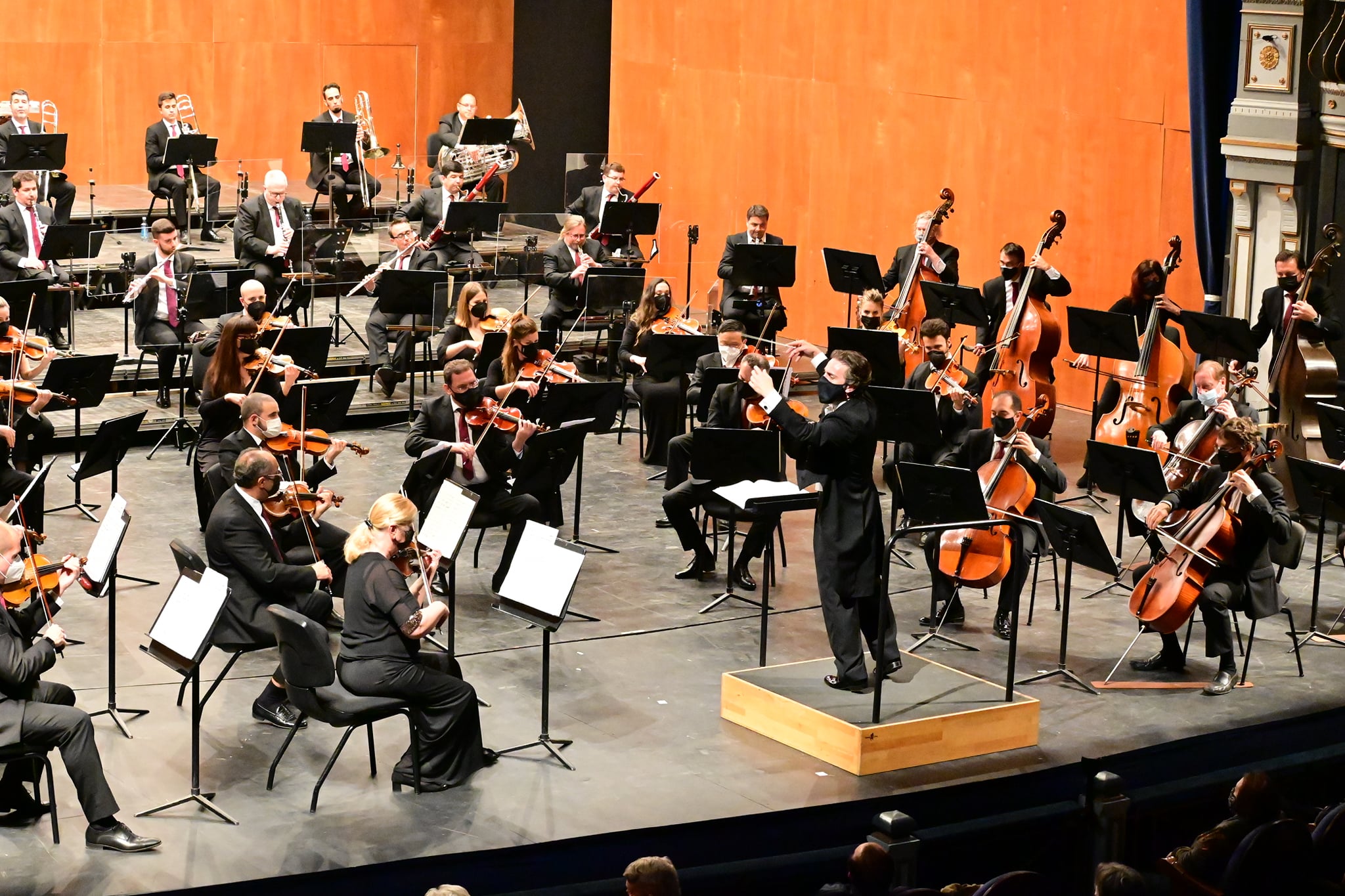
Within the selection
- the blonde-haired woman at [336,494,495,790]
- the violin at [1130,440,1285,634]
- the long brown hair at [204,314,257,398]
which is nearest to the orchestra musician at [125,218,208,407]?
the long brown hair at [204,314,257,398]

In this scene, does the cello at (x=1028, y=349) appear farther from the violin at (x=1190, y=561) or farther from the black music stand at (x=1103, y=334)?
the violin at (x=1190, y=561)

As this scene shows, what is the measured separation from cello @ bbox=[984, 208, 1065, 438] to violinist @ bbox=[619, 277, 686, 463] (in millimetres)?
2056

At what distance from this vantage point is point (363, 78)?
18.9 metres

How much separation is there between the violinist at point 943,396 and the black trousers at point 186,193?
710 cm

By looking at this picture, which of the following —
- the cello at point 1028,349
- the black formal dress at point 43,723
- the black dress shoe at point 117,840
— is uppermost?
the cello at point 1028,349

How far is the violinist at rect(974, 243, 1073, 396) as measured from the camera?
11.1 meters

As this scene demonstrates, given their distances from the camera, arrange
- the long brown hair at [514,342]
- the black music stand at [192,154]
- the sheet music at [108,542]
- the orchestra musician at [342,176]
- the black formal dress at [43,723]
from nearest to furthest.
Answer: the black formal dress at [43,723] < the sheet music at [108,542] < the long brown hair at [514,342] < the black music stand at [192,154] < the orchestra musician at [342,176]

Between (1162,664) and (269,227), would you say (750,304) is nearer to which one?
(269,227)

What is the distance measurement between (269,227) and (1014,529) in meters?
6.94

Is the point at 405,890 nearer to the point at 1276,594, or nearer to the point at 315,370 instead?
the point at 1276,594

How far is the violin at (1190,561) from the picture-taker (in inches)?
312

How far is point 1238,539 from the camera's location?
811 centimetres

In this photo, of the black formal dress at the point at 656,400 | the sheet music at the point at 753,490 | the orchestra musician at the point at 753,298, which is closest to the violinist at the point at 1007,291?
the orchestra musician at the point at 753,298

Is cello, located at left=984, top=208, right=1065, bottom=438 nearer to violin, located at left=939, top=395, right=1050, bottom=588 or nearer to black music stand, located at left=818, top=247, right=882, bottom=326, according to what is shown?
black music stand, located at left=818, top=247, right=882, bottom=326
